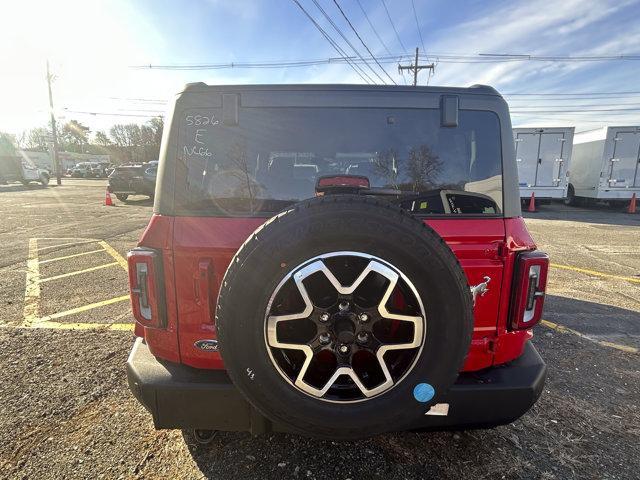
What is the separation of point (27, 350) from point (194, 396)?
105 inches

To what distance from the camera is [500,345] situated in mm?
1916

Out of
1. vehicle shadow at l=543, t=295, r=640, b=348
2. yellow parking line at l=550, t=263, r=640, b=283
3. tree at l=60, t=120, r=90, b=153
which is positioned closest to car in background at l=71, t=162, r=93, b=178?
tree at l=60, t=120, r=90, b=153

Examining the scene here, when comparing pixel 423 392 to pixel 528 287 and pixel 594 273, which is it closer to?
pixel 528 287

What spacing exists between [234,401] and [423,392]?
0.90 metres

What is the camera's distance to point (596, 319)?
4266 mm

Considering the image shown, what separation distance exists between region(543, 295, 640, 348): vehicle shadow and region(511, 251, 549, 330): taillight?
270 cm

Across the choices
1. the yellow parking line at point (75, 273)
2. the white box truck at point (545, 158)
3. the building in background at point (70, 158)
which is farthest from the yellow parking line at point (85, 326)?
the building in background at point (70, 158)

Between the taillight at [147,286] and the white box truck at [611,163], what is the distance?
701 inches

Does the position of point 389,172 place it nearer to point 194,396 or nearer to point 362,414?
point 362,414

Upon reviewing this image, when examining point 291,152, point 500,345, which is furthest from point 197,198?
point 500,345

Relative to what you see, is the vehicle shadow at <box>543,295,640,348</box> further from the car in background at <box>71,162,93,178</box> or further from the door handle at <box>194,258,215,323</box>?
the car in background at <box>71,162,93,178</box>

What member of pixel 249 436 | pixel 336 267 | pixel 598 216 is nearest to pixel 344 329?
pixel 336 267

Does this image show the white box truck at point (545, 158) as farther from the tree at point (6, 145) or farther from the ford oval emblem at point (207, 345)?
the tree at point (6, 145)

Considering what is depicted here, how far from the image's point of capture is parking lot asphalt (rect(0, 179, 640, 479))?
2.06 metres
